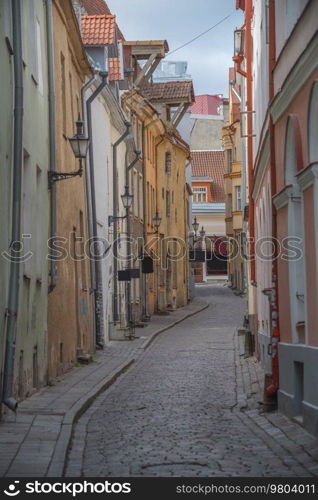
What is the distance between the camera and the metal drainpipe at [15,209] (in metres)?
12.4

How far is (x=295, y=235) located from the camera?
12.3m

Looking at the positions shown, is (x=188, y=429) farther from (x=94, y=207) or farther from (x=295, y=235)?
(x=94, y=207)

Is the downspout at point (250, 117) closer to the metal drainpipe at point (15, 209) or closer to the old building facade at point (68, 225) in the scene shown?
the old building facade at point (68, 225)

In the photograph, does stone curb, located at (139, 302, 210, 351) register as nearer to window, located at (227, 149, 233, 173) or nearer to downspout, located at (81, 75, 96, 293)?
downspout, located at (81, 75, 96, 293)

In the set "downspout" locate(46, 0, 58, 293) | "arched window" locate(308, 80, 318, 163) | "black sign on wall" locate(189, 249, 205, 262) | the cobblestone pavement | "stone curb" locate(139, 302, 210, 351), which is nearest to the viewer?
the cobblestone pavement

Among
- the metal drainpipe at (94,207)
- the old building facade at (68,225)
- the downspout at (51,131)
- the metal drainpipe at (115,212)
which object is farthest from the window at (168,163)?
the downspout at (51,131)

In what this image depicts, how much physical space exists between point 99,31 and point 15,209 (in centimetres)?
1684

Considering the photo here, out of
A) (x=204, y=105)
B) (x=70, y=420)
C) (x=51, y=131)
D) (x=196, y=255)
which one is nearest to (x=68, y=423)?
(x=70, y=420)

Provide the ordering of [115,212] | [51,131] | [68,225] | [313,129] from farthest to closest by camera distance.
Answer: [115,212]
[68,225]
[51,131]
[313,129]

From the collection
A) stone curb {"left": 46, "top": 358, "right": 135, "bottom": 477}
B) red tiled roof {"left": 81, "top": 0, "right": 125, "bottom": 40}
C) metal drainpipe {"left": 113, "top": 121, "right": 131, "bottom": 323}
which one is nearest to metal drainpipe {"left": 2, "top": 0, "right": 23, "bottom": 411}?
stone curb {"left": 46, "top": 358, "right": 135, "bottom": 477}

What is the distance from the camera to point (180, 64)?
217ft

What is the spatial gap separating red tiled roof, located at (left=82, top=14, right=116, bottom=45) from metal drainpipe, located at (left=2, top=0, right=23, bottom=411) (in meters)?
15.8

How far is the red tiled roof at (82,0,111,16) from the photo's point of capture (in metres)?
35.0
